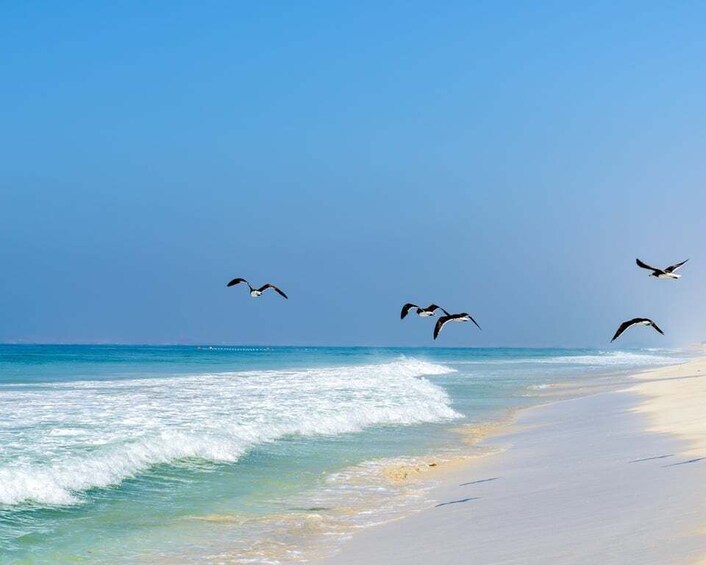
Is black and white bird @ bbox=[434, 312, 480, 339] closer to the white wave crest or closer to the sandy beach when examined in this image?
the sandy beach

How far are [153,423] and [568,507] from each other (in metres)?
11.0

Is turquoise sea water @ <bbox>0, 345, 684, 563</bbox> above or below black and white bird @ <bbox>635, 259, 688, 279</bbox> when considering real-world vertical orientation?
below

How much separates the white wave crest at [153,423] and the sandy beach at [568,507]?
479 cm

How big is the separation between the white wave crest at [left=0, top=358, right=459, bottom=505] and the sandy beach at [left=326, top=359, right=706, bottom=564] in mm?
4790

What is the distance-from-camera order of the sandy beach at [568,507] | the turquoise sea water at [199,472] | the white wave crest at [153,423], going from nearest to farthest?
the sandy beach at [568,507] < the turquoise sea water at [199,472] < the white wave crest at [153,423]

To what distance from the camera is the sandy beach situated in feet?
25.5

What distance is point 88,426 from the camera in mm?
17953

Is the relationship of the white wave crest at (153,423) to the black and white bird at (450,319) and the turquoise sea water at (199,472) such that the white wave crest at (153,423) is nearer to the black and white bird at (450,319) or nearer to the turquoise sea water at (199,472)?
the turquoise sea water at (199,472)

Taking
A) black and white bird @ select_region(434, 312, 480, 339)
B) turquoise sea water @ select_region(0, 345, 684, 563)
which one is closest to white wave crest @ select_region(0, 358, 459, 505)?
turquoise sea water @ select_region(0, 345, 684, 563)

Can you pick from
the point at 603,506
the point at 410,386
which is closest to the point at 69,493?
the point at 603,506

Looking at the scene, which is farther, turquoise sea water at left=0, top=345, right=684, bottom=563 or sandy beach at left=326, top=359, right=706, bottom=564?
turquoise sea water at left=0, top=345, right=684, bottom=563

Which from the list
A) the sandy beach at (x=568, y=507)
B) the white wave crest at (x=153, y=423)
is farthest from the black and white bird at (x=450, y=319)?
the white wave crest at (x=153, y=423)

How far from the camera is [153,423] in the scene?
61.6 feet

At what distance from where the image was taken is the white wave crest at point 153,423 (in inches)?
520
